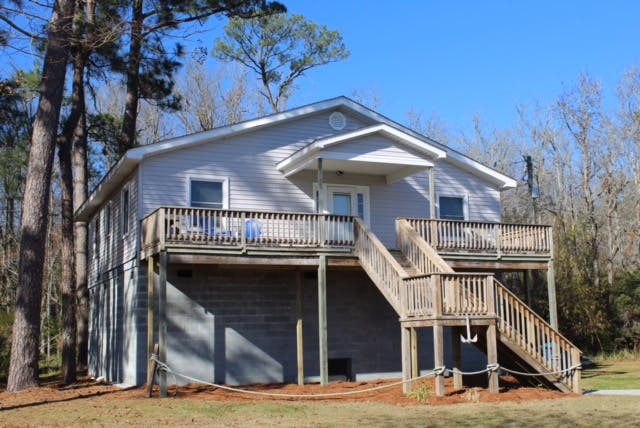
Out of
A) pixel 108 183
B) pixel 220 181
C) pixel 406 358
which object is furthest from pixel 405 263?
pixel 108 183

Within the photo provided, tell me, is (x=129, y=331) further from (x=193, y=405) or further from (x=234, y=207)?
(x=193, y=405)

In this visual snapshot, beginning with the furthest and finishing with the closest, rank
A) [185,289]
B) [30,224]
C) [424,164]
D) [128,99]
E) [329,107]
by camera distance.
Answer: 1. [128,99]
2. [329,107]
3. [424,164]
4. [185,289]
5. [30,224]

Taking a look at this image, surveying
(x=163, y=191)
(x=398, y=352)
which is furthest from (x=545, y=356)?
(x=163, y=191)

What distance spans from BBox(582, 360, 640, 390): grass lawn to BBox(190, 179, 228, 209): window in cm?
1018

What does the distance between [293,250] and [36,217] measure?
6167mm

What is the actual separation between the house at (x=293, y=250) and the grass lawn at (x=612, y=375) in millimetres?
2266

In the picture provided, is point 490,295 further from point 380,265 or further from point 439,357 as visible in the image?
point 380,265

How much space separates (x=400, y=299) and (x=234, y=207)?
5.83 metres

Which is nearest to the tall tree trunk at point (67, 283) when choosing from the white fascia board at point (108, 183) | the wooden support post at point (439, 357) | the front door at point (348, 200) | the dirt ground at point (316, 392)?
the white fascia board at point (108, 183)

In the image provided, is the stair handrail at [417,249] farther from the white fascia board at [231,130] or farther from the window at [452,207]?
the white fascia board at [231,130]

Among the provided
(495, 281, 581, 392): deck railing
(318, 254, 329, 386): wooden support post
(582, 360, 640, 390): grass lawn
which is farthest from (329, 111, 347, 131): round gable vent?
(582, 360, 640, 390): grass lawn

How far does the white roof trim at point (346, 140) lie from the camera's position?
1911cm

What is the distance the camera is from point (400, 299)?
16141mm

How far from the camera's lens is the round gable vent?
2181 centimetres
